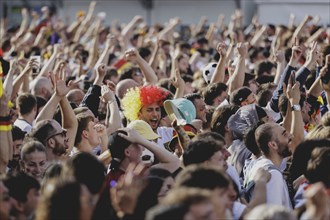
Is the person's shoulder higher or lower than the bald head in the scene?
higher

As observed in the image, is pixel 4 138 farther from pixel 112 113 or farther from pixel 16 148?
pixel 112 113

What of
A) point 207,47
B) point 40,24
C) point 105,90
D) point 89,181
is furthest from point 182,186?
point 40,24

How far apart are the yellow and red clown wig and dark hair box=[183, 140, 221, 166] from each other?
94.7 inches

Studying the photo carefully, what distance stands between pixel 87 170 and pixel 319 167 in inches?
57.3

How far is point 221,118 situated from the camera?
8.62m

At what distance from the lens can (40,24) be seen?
20.8m

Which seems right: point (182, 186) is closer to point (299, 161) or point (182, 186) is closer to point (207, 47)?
point (299, 161)

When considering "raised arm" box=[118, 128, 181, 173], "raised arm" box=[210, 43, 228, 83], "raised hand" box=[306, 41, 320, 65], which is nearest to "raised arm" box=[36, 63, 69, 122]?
"raised arm" box=[118, 128, 181, 173]

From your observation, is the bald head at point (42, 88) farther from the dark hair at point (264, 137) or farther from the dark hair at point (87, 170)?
the dark hair at point (87, 170)

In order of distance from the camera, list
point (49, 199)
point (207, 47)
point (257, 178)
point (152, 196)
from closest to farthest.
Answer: point (49, 199)
point (152, 196)
point (257, 178)
point (207, 47)

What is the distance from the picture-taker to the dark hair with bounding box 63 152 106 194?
613cm

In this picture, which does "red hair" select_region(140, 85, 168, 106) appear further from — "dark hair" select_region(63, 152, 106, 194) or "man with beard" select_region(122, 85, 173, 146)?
"dark hair" select_region(63, 152, 106, 194)

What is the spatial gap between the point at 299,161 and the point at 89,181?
1743 mm

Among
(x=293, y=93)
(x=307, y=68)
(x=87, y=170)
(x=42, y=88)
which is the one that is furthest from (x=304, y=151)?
(x=42, y=88)
